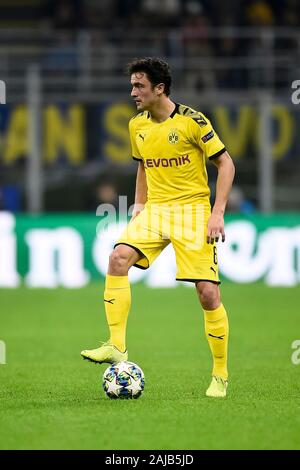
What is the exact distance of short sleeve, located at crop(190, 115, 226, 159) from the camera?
750 centimetres

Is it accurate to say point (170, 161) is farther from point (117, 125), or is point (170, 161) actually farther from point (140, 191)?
point (117, 125)

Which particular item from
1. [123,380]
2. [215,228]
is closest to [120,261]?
[215,228]

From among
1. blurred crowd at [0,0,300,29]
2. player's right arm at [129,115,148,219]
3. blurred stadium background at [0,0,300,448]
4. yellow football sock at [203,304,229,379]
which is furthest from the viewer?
blurred crowd at [0,0,300,29]

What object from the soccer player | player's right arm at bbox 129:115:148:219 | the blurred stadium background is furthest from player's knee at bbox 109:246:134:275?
the blurred stadium background

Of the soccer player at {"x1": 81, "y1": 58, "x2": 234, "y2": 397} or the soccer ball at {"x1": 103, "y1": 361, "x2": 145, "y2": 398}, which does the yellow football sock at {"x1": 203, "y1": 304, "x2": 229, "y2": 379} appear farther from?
the soccer ball at {"x1": 103, "y1": 361, "x2": 145, "y2": 398}

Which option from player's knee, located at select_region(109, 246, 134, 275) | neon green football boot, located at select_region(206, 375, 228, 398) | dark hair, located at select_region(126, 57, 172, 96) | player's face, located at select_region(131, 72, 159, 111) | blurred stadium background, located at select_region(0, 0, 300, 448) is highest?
blurred stadium background, located at select_region(0, 0, 300, 448)

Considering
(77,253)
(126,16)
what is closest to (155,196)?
(77,253)

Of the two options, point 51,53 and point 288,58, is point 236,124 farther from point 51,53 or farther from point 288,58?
point 51,53

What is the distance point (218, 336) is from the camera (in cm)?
762

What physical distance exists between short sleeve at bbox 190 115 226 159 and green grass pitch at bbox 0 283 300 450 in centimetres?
166

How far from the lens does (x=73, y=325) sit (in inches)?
510

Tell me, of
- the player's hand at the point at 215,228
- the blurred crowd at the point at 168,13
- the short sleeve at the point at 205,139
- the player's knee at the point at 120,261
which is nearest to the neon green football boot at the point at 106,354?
the player's knee at the point at 120,261

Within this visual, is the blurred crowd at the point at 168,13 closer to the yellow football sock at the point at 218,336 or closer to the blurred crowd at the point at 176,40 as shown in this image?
the blurred crowd at the point at 176,40

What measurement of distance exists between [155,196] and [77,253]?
947cm
